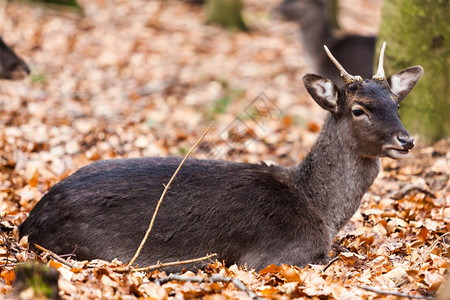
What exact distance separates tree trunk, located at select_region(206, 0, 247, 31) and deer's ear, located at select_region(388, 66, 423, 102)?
452 inches

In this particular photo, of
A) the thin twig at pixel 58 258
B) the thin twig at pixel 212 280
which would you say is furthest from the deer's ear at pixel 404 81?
the thin twig at pixel 58 258

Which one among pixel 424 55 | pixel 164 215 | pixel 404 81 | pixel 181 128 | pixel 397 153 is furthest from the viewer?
pixel 181 128

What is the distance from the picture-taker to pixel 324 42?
14164 millimetres

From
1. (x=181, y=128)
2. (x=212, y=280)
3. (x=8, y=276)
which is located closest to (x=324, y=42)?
(x=181, y=128)

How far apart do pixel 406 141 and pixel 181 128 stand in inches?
205

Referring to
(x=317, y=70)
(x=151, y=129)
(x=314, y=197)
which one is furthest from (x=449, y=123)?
(x=317, y=70)

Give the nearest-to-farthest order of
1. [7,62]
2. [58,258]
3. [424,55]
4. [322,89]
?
1. [58,258]
2. [322,89]
3. [424,55]
4. [7,62]

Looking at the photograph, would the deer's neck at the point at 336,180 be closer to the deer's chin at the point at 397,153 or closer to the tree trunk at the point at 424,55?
the deer's chin at the point at 397,153

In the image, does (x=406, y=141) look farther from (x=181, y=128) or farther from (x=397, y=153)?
(x=181, y=128)

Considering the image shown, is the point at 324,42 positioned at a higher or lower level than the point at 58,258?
higher

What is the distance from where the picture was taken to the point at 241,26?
17.0 metres

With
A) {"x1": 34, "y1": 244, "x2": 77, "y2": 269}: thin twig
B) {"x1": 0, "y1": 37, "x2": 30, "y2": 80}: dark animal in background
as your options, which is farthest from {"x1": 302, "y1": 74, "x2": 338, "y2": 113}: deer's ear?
{"x1": 0, "y1": 37, "x2": 30, "y2": 80}: dark animal in background

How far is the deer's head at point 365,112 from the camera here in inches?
205

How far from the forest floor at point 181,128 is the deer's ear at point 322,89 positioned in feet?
4.79
